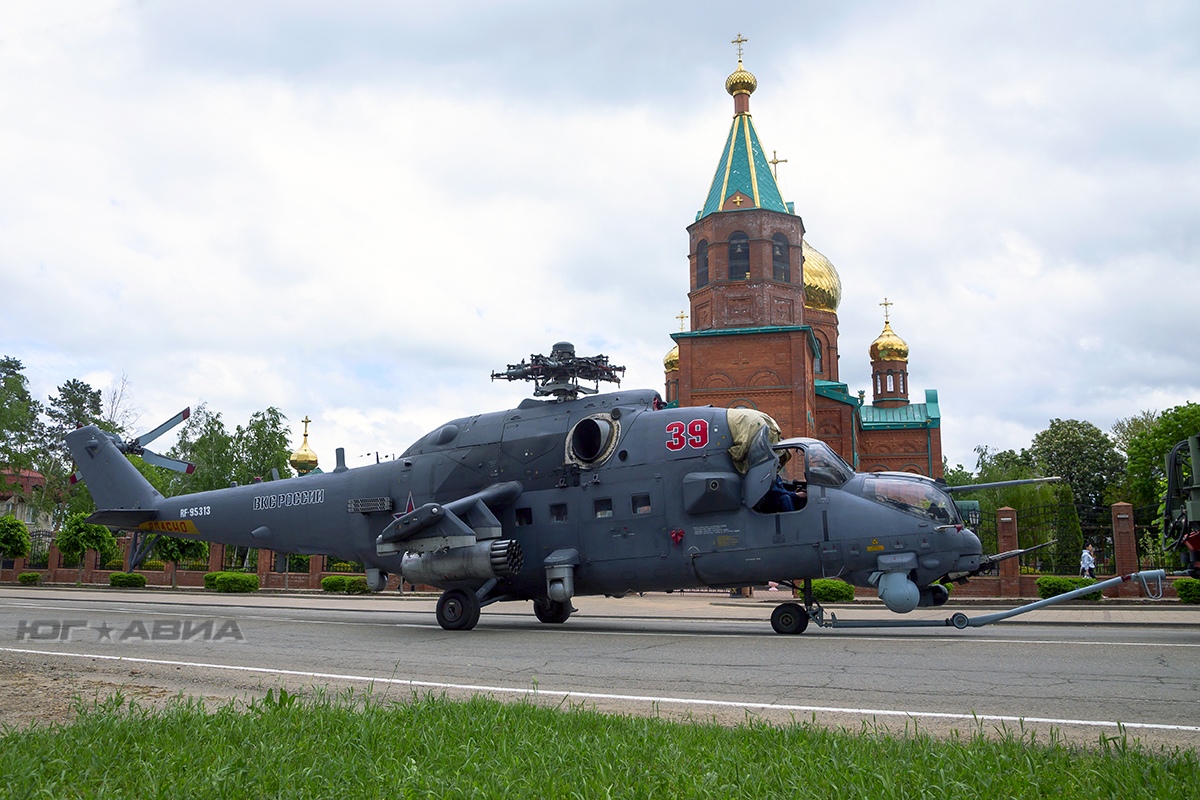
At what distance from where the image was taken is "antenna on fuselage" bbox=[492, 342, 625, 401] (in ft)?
45.5

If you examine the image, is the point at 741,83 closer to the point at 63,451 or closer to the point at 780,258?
the point at 780,258

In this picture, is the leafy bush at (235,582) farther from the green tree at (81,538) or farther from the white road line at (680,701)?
the white road line at (680,701)

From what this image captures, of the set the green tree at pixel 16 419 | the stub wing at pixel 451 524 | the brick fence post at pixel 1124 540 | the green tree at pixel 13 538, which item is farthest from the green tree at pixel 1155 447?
the green tree at pixel 16 419

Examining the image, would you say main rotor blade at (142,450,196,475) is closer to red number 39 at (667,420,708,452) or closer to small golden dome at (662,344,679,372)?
red number 39 at (667,420,708,452)

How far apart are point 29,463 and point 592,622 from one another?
191 feet

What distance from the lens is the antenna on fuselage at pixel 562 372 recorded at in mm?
13883

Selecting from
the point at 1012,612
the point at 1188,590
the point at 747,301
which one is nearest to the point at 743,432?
the point at 1012,612

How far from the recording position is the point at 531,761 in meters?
4.22

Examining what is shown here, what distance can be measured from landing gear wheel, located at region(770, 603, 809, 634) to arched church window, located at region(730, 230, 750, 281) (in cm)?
2899

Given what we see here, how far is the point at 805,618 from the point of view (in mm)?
11969

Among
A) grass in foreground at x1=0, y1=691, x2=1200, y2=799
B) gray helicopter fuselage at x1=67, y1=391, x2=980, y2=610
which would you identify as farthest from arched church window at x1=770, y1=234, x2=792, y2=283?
grass in foreground at x1=0, y1=691, x2=1200, y2=799

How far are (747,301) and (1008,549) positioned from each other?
18460mm

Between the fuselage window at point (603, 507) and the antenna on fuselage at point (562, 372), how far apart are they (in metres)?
1.96

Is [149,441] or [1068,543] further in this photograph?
[1068,543]
